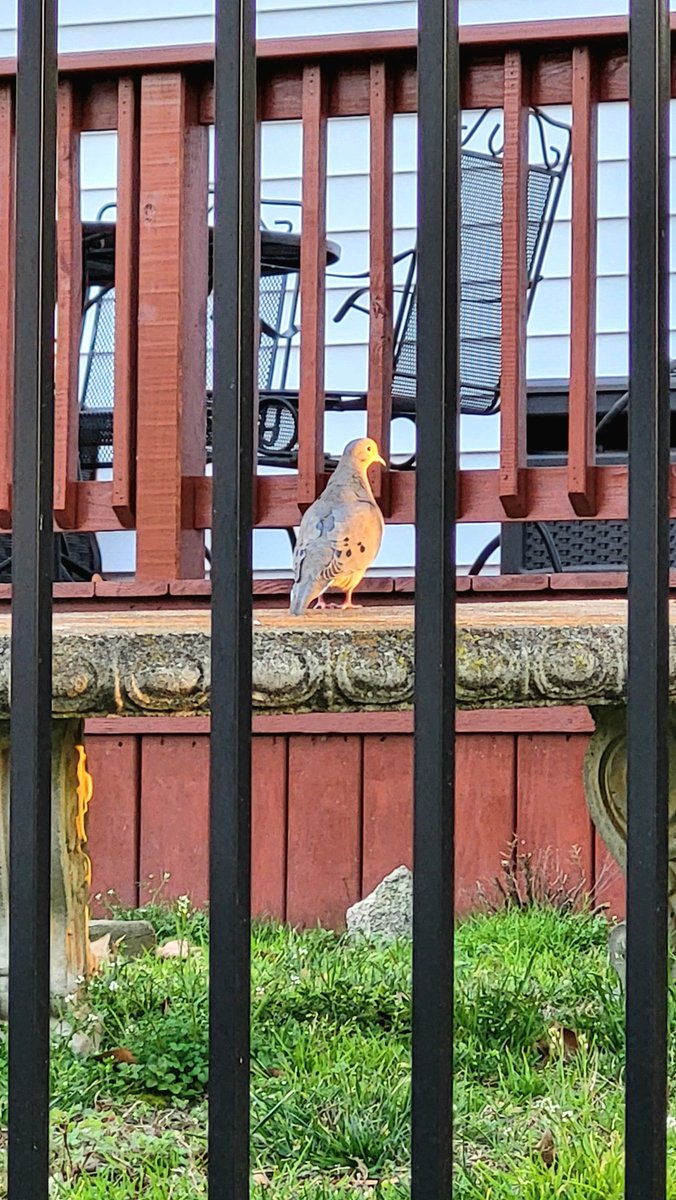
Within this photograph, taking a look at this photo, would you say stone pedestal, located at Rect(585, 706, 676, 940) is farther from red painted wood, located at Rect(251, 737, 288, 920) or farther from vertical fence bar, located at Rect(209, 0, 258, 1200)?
vertical fence bar, located at Rect(209, 0, 258, 1200)

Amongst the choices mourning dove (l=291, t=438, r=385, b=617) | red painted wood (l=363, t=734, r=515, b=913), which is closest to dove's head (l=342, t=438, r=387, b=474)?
mourning dove (l=291, t=438, r=385, b=617)

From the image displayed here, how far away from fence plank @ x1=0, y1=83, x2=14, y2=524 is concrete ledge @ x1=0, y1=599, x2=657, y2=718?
1730 mm

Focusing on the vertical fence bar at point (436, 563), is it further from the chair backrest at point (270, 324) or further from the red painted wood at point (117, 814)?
the chair backrest at point (270, 324)

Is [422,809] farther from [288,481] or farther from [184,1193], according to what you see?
[288,481]

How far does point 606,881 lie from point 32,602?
3241 millimetres

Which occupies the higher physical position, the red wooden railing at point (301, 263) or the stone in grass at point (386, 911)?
the red wooden railing at point (301, 263)

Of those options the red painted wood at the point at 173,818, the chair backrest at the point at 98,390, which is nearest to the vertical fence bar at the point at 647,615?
the red painted wood at the point at 173,818

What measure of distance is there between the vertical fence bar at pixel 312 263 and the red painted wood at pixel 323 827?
941 millimetres

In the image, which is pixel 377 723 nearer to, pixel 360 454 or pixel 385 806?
pixel 385 806

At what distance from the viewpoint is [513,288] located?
3.66 meters

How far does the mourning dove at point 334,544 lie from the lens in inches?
105

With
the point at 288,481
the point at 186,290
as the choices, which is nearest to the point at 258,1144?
the point at 288,481

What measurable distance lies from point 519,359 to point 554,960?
135 centimetres

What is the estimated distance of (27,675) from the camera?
1098 mm
